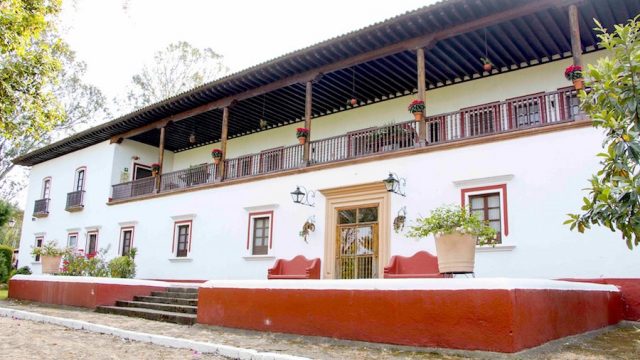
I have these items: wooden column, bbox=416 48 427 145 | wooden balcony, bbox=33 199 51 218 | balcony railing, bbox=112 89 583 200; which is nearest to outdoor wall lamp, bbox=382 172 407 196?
balcony railing, bbox=112 89 583 200

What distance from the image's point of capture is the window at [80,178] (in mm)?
21047

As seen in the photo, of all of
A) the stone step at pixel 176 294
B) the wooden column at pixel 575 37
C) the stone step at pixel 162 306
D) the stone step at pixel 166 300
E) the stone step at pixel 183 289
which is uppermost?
the wooden column at pixel 575 37

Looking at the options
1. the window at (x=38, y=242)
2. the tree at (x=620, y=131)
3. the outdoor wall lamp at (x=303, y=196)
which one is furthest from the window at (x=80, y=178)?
the tree at (x=620, y=131)

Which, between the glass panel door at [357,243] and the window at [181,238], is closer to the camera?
the glass panel door at [357,243]

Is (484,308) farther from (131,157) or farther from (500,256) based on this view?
(131,157)

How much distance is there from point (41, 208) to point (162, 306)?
50.1 ft

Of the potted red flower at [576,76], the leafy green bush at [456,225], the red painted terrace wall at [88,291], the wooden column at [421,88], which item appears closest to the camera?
the leafy green bush at [456,225]

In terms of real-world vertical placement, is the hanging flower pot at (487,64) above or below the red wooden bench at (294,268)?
above

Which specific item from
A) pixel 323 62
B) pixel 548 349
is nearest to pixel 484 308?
pixel 548 349

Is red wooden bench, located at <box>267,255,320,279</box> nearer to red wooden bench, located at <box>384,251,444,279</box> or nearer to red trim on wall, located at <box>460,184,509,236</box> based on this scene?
red wooden bench, located at <box>384,251,444,279</box>

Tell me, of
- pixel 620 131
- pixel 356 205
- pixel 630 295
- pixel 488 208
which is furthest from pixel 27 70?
pixel 630 295

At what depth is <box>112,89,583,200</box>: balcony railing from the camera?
9.93 m

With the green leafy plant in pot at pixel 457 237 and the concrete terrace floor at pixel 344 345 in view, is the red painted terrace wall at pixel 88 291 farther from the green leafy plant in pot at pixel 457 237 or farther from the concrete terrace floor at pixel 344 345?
the green leafy plant in pot at pixel 457 237

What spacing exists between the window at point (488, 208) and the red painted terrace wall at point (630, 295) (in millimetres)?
2079
